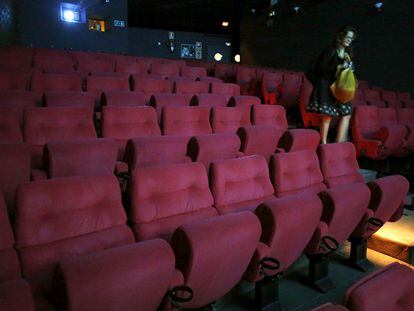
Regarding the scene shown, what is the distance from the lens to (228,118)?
1559 millimetres

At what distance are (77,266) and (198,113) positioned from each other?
41.6 inches

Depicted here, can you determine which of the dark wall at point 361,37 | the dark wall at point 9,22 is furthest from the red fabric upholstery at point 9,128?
the dark wall at point 361,37

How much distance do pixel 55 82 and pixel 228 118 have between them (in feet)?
2.59

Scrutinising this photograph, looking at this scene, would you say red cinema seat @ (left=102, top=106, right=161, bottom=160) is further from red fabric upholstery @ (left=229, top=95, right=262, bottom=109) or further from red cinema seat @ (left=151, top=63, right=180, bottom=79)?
red cinema seat @ (left=151, top=63, right=180, bottom=79)

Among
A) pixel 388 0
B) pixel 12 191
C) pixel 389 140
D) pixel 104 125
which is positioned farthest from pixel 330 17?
pixel 12 191

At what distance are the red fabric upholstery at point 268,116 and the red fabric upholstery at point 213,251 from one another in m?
1.00

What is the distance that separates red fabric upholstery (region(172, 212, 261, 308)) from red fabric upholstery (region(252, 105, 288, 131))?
3.27 feet

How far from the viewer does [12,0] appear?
3512 millimetres

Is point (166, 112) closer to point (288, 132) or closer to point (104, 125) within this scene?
point (104, 125)

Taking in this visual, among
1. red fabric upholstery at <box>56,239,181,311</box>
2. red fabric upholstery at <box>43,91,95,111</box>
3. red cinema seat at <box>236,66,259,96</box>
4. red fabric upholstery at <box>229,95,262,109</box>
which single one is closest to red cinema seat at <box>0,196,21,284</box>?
red fabric upholstery at <box>56,239,181,311</box>

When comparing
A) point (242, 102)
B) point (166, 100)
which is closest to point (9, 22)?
point (166, 100)

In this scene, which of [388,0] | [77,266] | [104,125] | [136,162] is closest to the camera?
[77,266]

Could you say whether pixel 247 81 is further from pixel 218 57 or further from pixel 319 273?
pixel 218 57

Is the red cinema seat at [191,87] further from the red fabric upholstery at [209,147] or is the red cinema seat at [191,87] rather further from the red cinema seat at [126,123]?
the red fabric upholstery at [209,147]
